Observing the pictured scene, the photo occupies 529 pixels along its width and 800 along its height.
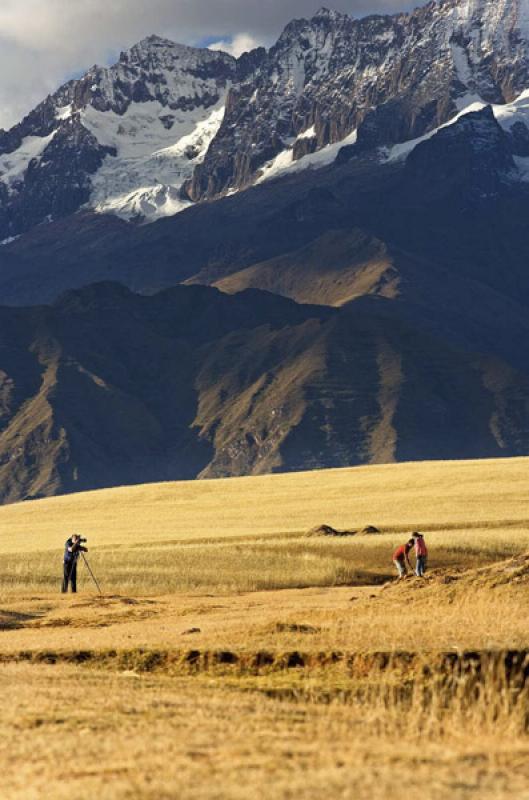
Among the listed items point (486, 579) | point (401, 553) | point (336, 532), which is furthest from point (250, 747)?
point (336, 532)

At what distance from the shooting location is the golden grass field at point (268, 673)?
16219 mm

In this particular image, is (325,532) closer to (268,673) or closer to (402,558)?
(402,558)

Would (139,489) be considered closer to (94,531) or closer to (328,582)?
(94,531)

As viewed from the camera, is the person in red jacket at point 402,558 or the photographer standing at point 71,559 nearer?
the person in red jacket at point 402,558

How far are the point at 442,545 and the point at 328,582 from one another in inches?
250

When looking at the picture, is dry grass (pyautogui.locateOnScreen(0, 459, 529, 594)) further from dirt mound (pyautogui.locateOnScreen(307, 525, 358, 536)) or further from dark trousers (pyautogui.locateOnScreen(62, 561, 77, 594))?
dark trousers (pyautogui.locateOnScreen(62, 561, 77, 594))

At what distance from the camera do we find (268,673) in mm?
27328

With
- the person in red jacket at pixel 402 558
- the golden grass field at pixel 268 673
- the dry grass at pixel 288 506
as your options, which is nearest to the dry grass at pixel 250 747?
the golden grass field at pixel 268 673

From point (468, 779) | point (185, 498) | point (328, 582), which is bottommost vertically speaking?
point (468, 779)

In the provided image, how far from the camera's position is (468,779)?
51.2ft

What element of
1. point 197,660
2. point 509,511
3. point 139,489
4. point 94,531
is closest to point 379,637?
point 197,660

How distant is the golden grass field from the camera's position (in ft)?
53.2

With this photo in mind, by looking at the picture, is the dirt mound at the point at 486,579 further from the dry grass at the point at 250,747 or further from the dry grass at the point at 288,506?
the dry grass at the point at 288,506

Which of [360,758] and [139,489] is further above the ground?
[139,489]
